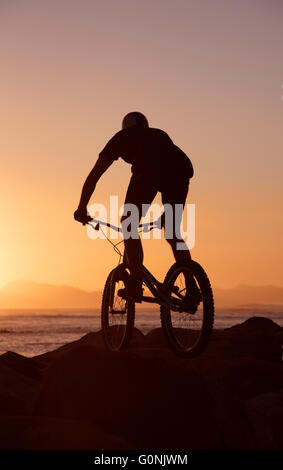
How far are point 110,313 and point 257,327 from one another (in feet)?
26.6

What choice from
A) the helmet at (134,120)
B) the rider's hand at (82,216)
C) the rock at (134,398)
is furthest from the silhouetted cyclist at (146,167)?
the rock at (134,398)

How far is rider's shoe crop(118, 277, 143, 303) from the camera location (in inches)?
289

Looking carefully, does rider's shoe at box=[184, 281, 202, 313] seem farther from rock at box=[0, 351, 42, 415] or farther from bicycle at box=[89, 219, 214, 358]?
rock at box=[0, 351, 42, 415]

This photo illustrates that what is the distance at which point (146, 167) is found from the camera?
22.5ft

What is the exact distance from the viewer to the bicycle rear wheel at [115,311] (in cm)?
768

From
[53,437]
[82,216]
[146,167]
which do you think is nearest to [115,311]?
[82,216]

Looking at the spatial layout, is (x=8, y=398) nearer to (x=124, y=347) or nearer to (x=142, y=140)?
(x=124, y=347)

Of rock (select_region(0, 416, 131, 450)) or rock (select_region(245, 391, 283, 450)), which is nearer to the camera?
rock (select_region(0, 416, 131, 450))

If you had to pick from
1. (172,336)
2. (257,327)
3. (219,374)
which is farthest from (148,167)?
(257,327)

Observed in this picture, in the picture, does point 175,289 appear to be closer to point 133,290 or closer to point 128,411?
point 133,290

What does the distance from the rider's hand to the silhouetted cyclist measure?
0.88ft

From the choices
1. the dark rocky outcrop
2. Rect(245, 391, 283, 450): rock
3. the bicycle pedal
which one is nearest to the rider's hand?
the bicycle pedal

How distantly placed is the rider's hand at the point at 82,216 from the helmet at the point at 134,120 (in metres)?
1.17

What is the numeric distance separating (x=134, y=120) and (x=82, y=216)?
53.7 inches
